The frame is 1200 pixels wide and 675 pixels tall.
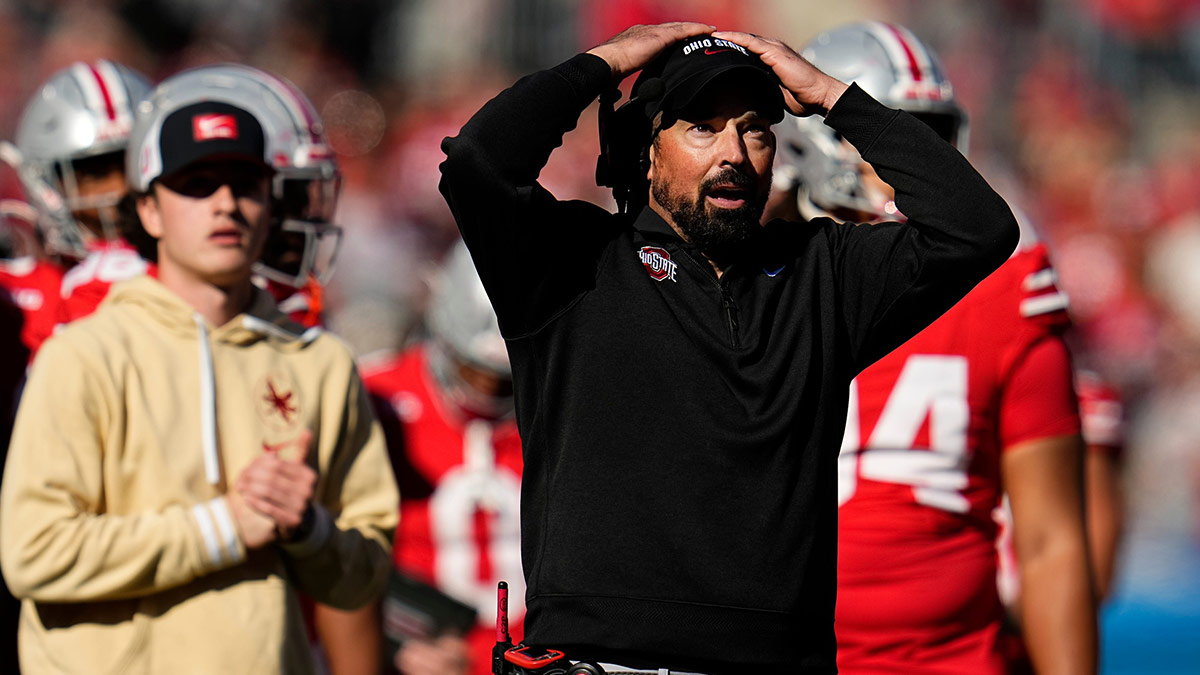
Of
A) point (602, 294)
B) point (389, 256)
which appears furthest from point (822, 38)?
point (389, 256)

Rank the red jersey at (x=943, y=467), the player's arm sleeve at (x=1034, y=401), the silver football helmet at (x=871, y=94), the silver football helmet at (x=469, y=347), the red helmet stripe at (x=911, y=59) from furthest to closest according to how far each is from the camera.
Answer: the silver football helmet at (x=469, y=347) → the red helmet stripe at (x=911, y=59) → the silver football helmet at (x=871, y=94) → the player's arm sleeve at (x=1034, y=401) → the red jersey at (x=943, y=467)

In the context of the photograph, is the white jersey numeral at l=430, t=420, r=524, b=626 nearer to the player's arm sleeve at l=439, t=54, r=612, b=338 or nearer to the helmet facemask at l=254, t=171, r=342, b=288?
the helmet facemask at l=254, t=171, r=342, b=288

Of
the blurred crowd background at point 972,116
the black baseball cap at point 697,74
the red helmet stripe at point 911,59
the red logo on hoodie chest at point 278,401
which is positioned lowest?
the blurred crowd background at point 972,116

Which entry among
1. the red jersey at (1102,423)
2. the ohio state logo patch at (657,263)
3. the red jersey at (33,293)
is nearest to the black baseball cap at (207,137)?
the red jersey at (33,293)

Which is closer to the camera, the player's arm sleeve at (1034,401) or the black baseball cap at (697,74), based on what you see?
the black baseball cap at (697,74)

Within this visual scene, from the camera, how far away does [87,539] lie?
355 cm

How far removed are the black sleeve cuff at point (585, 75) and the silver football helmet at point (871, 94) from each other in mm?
1556

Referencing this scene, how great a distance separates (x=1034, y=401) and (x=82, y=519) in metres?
2.36

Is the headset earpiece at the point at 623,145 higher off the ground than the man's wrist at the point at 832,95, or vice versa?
the man's wrist at the point at 832,95

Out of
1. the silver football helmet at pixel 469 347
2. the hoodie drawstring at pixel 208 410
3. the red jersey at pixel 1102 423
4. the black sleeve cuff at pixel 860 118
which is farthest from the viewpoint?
the red jersey at pixel 1102 423

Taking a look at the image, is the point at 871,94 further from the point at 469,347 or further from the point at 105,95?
the point at 105,95

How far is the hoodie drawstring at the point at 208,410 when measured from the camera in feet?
12.3

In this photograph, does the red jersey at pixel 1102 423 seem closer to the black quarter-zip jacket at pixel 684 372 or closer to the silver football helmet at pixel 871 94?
the silver football helmet at pixel 871 94

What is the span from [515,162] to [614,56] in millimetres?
309
